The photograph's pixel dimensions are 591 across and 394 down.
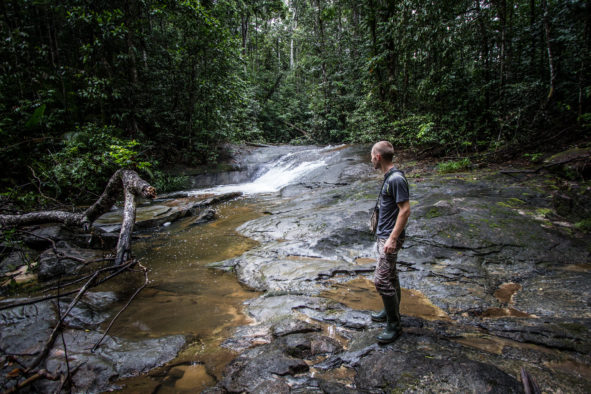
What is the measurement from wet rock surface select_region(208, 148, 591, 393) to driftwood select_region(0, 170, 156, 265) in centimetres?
169

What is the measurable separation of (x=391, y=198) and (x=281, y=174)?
1213cm

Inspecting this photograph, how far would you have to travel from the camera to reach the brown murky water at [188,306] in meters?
2.38

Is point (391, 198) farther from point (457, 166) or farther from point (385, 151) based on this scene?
point (457, 166)

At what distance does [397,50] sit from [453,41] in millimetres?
2895

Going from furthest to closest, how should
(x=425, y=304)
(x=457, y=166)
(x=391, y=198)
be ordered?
(x=457, y=166) < (x=425, y=304) < (x=391, y=198)

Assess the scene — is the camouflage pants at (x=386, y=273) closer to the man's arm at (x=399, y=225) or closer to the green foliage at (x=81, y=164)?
the man's arm at (x=399, y=225)

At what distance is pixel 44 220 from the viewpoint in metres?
5.17

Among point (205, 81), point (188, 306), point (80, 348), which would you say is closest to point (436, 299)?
point (188, 306)

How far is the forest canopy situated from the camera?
8.87 metres

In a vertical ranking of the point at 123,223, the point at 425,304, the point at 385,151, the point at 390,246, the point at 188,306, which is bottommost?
the point at 425,304

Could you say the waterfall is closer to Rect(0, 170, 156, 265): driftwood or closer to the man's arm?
Rect(0, 170, 156, 265): driftwood

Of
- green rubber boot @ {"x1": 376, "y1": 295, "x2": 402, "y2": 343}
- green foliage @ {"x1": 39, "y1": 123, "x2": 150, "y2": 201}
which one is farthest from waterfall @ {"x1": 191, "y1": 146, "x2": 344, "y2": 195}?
green rubber boot @ {"x1": 376, "y1": 295, "x2": 402, "y2": 343}

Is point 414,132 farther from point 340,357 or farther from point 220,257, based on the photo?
point 340,357

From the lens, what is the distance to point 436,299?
3.49 meters
